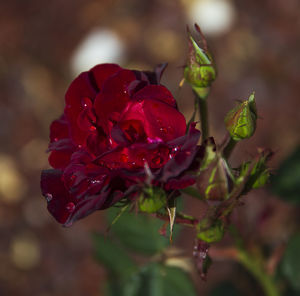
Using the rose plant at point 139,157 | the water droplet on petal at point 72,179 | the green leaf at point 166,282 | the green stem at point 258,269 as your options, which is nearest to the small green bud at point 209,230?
the rose plant at point 139,157

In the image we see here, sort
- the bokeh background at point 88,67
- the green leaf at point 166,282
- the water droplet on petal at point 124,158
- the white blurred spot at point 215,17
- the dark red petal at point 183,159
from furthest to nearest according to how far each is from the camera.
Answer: the white blurred spot at point 215,17 → the bokeh background at point 88,67 → the green leaf at point 166,282 → the water droplet on petal at point 124,158 → the dark red petal at point 183,159

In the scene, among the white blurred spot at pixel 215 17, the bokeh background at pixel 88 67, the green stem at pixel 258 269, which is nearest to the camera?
the green stem at pixel 258 269

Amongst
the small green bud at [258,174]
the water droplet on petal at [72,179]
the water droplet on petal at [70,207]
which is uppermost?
the water droplet on petal at [72,179]

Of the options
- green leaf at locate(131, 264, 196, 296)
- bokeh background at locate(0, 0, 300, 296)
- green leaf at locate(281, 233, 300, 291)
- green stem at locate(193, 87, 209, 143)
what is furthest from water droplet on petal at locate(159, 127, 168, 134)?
bokeh background at locate(0, 0, 300, 296)

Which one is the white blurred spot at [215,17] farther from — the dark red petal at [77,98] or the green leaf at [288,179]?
the dark red petal at [77,98]

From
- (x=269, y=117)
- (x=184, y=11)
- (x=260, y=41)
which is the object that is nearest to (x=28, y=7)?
(x=184, y=11)

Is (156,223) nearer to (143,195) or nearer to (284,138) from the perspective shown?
(143,195)

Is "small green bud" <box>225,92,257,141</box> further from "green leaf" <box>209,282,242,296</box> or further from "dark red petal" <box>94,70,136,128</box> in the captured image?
"green leaf" <box>209,282,242,296</box>
